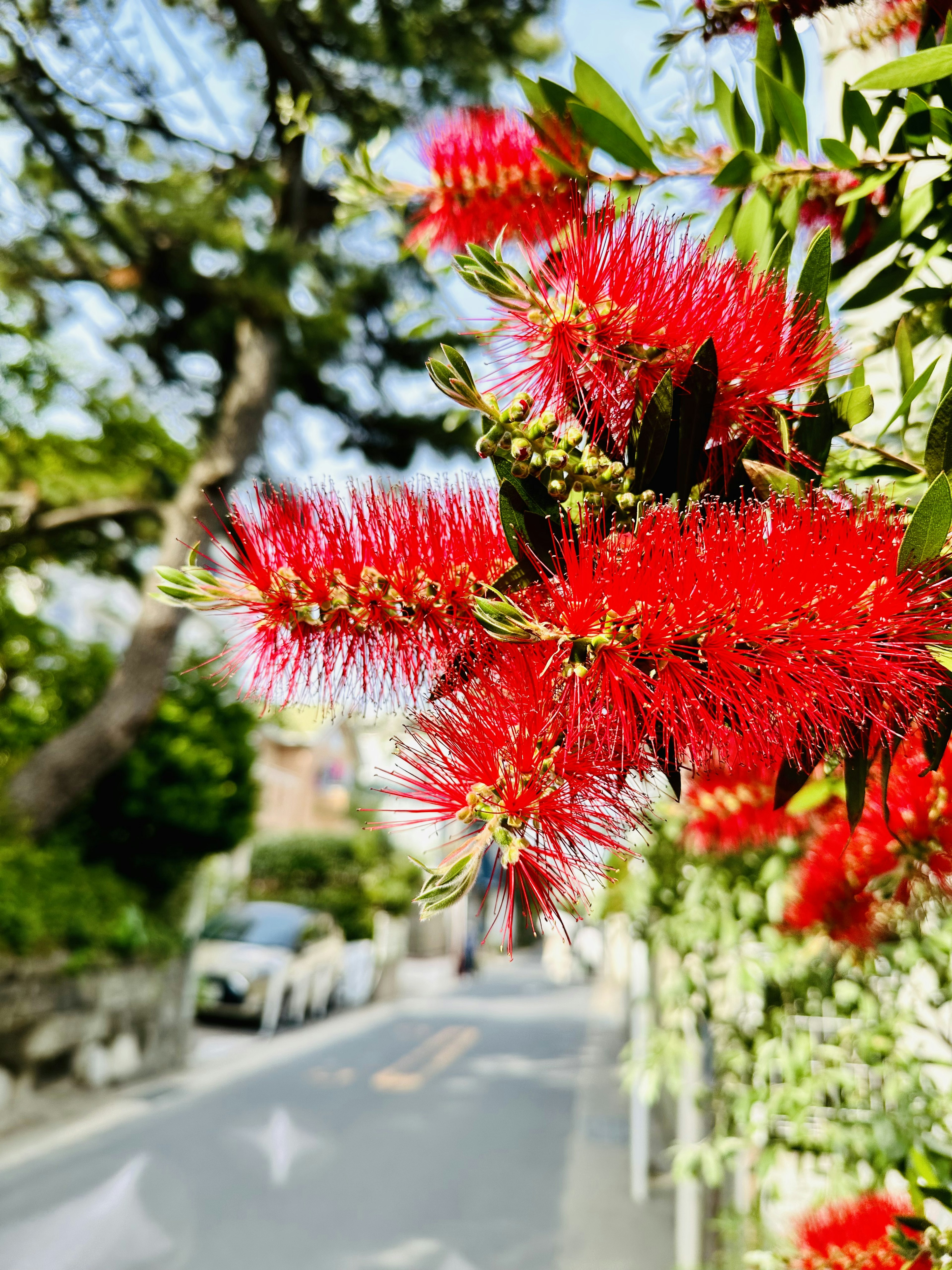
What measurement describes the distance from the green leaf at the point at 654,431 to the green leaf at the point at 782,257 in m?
0.22

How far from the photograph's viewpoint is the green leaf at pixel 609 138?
2.43ft

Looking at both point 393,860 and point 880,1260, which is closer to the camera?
point 880,1260

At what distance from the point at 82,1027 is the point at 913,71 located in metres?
7.02

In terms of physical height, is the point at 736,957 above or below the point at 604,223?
below

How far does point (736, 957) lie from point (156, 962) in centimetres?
622

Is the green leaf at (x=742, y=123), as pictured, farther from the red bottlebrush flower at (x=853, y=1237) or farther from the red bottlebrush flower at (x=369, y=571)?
the red bottlebrush flower at (x=853, y=1237)

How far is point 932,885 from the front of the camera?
47.2 inches

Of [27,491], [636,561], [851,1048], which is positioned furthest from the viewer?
[27,491]

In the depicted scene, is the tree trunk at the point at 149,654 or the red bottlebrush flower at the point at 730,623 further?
the tree trunk at the point at 149,654

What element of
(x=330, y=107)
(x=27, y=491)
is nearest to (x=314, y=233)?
(x=330, y=107)

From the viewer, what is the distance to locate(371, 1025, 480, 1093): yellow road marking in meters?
8.00

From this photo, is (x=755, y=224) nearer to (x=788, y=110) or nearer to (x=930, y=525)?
(x=788, y=110)

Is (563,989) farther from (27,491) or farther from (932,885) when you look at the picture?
(932,885)

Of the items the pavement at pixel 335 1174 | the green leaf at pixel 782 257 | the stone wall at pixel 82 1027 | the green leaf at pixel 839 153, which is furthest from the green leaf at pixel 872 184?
the stone wall at pixel 82 1027
